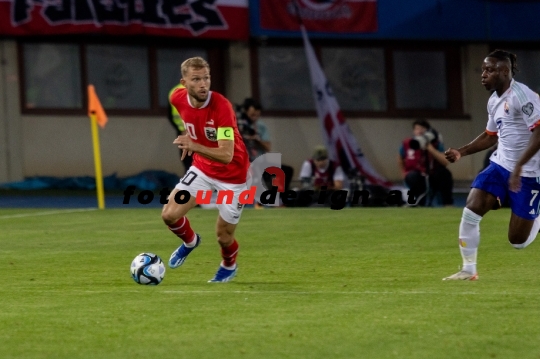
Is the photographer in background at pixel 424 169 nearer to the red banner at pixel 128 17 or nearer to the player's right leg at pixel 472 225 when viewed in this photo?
the red banner at pixel 128 17

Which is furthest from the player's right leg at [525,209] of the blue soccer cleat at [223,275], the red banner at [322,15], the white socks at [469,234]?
the red banner at [322,15]

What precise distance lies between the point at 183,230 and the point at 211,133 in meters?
0.99

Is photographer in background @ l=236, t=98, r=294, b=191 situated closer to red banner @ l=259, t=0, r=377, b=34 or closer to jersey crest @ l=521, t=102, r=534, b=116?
red banner @ l=259, t=0, r=377, b=34

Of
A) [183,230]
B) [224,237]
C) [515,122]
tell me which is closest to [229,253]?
[224,237]

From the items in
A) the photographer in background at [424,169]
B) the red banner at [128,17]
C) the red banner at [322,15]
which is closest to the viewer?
the photographer in background at [424,169]

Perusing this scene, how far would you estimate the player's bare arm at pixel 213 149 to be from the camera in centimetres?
1041

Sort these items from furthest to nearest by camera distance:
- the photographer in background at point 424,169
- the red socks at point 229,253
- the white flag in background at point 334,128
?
the white flag in background at point 334,128 < the photographer in background at point 424,169 < the red socks at point 229,253

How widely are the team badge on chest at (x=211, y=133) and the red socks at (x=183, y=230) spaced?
81 cm

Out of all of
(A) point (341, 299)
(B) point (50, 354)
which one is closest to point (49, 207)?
(A) point (341, 299)

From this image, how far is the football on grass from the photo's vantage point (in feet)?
35.2

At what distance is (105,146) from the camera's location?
27359mm

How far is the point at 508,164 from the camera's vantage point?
35.6ft

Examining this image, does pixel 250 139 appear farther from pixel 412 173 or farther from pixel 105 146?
pixel 105 146

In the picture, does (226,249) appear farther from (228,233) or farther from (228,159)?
(228,159)
